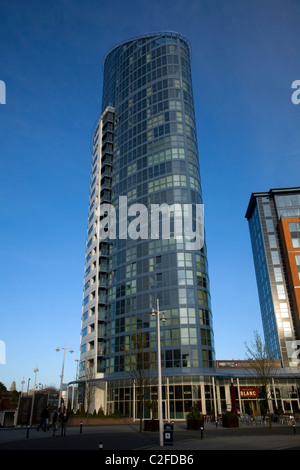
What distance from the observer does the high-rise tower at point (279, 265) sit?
88.8 m

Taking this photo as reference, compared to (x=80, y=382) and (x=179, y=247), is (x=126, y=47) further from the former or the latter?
(x=80, y=382)

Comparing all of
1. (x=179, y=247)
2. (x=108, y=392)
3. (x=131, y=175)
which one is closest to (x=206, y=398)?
(x=108, y=392)

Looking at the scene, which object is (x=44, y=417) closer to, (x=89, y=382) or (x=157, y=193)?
(x=89, y=382)

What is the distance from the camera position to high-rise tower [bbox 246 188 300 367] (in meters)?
88.8

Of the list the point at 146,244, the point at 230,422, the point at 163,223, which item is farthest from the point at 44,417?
the point at 163,223

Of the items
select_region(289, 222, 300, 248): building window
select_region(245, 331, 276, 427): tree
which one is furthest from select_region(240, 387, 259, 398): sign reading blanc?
select_region(289, 222, 300, 248): building window

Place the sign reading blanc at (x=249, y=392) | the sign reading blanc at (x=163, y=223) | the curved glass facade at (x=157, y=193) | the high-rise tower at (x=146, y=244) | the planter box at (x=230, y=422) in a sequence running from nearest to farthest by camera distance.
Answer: the planter box at (x=230, y=422) → the sign reading blanc at (x=249, y=392) → the high-rise tower at (x=146, y=244) → the curved glass facade at (x=157, y=193) → the sign reading blanc at (x=163, y=223)

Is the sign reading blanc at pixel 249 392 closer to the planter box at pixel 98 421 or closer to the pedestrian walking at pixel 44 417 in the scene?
the planter box at pixel 98 421

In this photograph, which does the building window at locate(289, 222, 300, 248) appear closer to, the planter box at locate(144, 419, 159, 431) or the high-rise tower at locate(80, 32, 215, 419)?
Result: the high-rise tower at locate(80, 32, 215, 419)

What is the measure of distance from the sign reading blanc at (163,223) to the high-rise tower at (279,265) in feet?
141

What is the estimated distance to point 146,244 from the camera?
5975cm

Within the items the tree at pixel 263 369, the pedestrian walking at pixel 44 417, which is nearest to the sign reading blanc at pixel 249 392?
the tree at pixel 263 369

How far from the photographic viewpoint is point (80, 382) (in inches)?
2640

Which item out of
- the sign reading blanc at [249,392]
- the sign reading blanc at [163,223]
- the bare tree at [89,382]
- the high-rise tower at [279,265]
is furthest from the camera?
the high-rise tower at [279,265]
